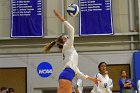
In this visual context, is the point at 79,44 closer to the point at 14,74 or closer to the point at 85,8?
the point at 85,8

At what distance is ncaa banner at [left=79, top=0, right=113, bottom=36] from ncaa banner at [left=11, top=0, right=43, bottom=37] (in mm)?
1560

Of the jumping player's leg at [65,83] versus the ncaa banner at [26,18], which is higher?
the ncaa banner at [26,18]

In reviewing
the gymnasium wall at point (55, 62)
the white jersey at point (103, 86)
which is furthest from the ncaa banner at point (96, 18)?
the white jersey at point (103, 86)

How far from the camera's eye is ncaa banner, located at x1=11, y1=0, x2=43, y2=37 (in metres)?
12.9

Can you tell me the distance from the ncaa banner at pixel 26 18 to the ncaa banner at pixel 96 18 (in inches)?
61.4

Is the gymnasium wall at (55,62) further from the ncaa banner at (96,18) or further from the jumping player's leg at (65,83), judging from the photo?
the jumping player's leg at (65,83)

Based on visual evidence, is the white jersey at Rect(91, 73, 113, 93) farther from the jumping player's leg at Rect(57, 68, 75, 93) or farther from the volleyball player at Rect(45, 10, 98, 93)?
the jumping player's leg at Rect(57, 68, 75, 93)

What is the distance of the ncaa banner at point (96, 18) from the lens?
1275 centimetres

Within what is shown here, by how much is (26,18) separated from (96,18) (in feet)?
8.50

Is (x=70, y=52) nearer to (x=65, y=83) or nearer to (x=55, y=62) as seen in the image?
(x=65, y=83)

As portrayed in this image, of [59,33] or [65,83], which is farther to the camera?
[59,33]

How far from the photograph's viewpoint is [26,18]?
1306 cm

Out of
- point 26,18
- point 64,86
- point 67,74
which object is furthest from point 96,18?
point 64,86

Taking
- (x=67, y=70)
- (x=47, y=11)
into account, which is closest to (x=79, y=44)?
(x=47, y=11)
